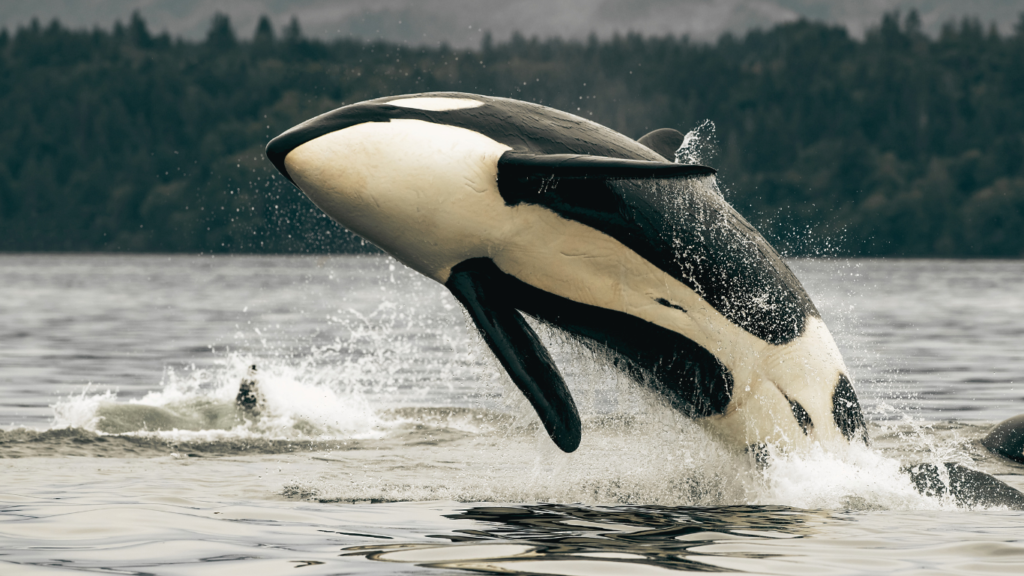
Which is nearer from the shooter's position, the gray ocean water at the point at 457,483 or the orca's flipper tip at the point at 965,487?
the gray ocean water at the point at 457,483

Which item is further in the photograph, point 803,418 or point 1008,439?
point 1008,439

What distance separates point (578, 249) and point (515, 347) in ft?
2.71

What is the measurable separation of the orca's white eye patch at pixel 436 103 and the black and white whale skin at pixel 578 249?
14 millimetres

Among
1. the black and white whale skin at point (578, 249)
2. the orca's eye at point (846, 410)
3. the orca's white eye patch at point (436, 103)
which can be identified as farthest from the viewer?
the orca's eye at point (846, 410)

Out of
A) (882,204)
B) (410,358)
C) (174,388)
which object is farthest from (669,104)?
(174,388)

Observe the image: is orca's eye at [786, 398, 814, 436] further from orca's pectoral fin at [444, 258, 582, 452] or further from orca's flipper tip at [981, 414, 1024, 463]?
orca's flipper tip at [981, 414, 1024, 463]

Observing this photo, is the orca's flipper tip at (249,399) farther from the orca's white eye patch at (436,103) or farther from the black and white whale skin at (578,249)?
the orca's white eye patch at (436,103)

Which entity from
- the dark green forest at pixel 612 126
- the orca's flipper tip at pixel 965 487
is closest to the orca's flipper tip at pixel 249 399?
the orca's flipper tip at pixel 965 487

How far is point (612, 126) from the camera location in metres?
97.4

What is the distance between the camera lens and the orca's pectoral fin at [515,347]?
27.0 ft

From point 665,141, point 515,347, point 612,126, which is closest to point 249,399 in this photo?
point 665,141

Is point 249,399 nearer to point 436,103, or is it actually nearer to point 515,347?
point 515,347

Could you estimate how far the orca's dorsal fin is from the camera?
973 cm

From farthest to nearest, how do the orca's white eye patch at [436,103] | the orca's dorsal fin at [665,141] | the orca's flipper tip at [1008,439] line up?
the orca's flipper tip at [1008,439], the orca's dorsal fin at [665,141], the orca's white eye patch at [436,103]
